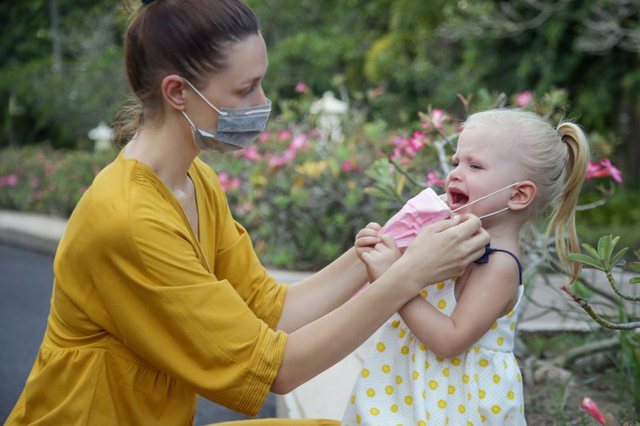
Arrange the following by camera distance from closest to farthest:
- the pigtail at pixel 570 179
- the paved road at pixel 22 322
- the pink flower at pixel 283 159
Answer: the pigtail at pixel 570 179, the paved road at pixel 22 322, the pink flower at pixel 283 159

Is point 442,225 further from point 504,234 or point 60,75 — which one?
point 60,75

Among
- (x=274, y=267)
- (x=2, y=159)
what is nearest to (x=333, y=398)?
(x=274, y=267)

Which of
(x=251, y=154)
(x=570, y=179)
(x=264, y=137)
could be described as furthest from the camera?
(x=264, y=137)

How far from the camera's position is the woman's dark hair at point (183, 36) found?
2.05m

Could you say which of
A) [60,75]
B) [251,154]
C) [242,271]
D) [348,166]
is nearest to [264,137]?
[251,154]

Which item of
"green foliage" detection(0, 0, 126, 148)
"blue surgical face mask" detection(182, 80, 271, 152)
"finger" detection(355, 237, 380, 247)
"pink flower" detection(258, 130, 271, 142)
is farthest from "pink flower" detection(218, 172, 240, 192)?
"green foliage" detection(0, 0, 126, 148)

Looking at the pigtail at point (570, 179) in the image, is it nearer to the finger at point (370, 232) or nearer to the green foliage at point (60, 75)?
the finger at point (370, 232)

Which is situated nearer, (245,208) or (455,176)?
(455,176)

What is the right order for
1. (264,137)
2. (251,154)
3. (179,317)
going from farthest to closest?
(264,137), (251,154), (179,317)

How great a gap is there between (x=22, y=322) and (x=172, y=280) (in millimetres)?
4701

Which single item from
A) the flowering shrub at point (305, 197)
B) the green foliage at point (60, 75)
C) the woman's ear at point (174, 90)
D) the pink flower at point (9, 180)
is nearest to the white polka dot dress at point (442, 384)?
the woman's ear at point (174, 90)

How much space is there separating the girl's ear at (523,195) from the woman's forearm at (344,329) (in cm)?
39

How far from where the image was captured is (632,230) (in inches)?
413

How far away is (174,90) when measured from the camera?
6.90ft
